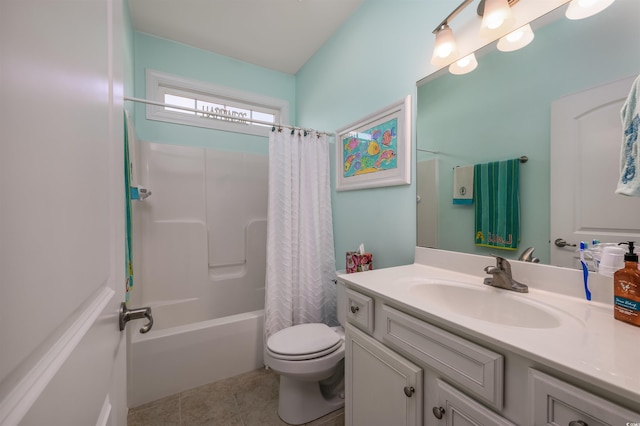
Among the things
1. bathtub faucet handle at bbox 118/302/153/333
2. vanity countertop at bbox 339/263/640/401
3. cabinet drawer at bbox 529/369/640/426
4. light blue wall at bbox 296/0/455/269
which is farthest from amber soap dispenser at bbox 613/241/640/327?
bathtub faucet handle at bbox 118/302/153/333

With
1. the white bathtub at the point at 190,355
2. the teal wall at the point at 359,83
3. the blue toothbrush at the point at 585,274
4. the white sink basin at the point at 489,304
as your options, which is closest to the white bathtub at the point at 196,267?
the white bathtub at the point at 190,355

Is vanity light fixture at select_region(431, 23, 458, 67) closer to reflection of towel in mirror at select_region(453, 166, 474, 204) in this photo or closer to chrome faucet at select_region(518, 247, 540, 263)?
reflection of towel in mirror at select_region(453, 166, 474, 204)

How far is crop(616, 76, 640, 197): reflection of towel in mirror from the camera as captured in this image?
682mm

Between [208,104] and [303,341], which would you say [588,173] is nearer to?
[303,341]

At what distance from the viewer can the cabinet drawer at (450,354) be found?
60cm

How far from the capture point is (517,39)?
1.00 meters

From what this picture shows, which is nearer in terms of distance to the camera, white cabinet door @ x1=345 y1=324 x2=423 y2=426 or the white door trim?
the white door trim

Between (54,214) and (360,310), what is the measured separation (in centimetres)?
95

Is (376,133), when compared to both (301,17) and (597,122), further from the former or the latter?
(301,17)

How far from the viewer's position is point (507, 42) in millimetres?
1029

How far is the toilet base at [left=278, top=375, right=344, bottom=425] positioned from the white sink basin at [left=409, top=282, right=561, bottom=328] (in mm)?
903

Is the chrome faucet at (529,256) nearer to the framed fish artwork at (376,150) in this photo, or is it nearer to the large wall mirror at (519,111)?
the large wall mirror at (519,111)

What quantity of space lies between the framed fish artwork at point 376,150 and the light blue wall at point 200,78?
1.10m

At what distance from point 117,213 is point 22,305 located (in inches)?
17.8
